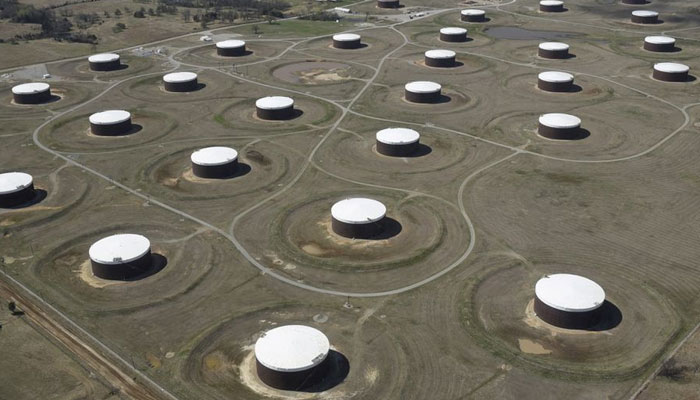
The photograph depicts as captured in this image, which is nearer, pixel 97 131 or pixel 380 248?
pixel 380 248

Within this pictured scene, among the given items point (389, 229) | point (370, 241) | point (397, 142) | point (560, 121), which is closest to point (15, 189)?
point (370, 241)

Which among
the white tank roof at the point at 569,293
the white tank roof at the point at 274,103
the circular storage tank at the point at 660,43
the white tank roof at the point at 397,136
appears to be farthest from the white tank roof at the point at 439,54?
the white tank roof at the point at 569,293

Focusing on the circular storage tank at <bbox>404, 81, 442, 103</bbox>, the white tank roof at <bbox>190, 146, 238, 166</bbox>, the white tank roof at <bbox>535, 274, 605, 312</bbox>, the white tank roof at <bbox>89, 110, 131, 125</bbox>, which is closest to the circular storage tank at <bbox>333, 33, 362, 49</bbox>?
the circular storage tank at <bbox>404, 81, 442, 103</bbox>

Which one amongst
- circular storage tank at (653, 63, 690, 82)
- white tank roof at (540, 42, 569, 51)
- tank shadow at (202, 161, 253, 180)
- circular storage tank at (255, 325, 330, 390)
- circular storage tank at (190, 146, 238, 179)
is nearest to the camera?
circular storage tank at (255, 325, 330, 390)

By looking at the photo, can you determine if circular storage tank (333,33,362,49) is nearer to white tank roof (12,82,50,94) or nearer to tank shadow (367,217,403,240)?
white tank roof (12,82,50,94)

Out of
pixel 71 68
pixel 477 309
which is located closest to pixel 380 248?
pixel 477 309

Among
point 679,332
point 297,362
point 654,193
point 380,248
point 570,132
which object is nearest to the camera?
point 297,362

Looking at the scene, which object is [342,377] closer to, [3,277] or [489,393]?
[489,393]
